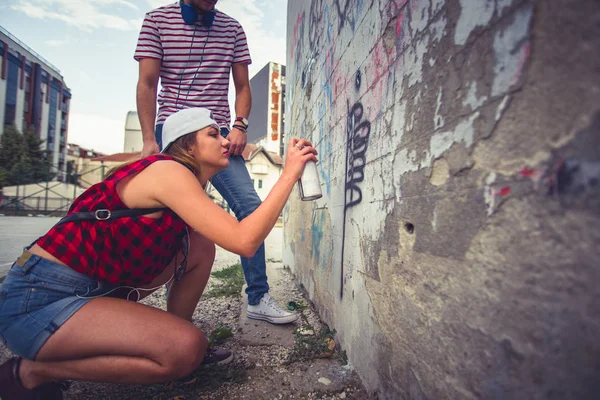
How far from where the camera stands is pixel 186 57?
2.26m

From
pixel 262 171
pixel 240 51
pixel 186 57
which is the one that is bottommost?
pixel 186 57

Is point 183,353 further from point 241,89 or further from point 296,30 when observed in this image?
point 296,30

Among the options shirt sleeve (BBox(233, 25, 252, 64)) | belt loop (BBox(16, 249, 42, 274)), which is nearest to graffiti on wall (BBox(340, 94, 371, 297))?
shirt sleeve (BBox(233, 25, 252, 64))

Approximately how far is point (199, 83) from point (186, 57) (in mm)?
191

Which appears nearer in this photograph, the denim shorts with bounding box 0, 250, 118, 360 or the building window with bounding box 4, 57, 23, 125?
the denim shorts with bounding box 0, 250, 118, 360

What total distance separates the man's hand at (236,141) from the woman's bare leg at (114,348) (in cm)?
117

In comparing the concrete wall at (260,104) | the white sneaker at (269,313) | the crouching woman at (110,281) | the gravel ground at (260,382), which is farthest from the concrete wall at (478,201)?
the concrete wall at (260,104)

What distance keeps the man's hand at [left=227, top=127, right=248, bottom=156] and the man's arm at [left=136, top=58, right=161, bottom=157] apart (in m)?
0.48

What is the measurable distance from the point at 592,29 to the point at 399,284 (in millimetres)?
854

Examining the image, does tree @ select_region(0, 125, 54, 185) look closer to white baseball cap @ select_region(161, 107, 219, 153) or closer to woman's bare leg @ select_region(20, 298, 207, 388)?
white baseball cap @ select_region(161, 107, 219, 153)

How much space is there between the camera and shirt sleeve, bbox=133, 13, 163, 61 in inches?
85.0

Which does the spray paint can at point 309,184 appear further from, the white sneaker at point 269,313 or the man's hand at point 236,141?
the white sneaker at point 269,313

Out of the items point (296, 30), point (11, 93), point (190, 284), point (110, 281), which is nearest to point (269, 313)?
point (190, 284)

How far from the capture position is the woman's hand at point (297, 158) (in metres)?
1.45
